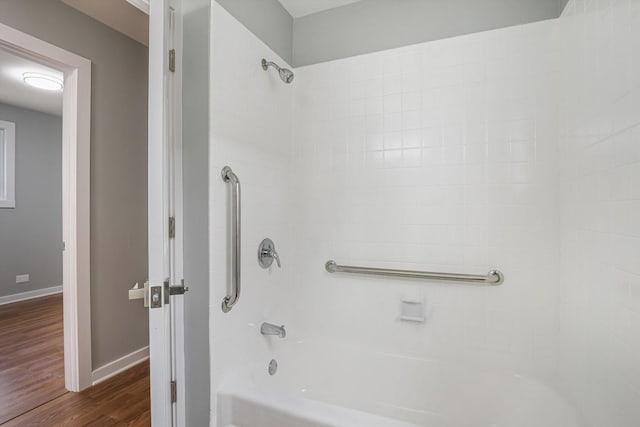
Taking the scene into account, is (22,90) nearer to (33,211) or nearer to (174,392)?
(33,211)

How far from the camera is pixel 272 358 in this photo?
171 centimetres

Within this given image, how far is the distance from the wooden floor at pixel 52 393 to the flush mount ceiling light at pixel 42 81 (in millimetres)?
2338

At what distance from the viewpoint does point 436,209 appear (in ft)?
5.56

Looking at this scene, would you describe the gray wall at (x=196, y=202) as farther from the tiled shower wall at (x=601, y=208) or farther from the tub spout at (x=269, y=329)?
the tiled shower wall at (x=601, y=208)

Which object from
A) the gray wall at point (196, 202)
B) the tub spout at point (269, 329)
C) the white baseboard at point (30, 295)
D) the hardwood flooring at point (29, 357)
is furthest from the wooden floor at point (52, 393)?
the white baseboard at point (30, 295)

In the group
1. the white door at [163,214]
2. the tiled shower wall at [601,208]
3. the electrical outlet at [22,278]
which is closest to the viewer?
the tiled shower wall at [601,208]

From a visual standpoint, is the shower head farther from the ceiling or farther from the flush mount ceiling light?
the flush mount ceiling light

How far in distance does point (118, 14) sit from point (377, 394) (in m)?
2.85

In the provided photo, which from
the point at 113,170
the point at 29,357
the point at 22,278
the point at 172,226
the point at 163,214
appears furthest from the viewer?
the point at 22,278

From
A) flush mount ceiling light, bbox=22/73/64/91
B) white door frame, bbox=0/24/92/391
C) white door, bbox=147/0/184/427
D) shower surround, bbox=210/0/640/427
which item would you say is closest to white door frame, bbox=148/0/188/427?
white door, bbox=147/0/184/427

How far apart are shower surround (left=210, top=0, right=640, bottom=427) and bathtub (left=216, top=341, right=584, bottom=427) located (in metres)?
0.01

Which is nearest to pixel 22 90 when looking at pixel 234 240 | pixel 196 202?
pixel 196 202

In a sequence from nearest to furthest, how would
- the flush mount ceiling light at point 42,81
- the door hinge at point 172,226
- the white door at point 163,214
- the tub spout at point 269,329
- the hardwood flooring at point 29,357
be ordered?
the white door at point 163,214 → the door hinge at point 172,226 → the tub spout at point 269,329 → the hardwood flooring at point 29,357 → the flush mount ceiling light at point 42,81

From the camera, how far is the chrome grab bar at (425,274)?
1576mm
